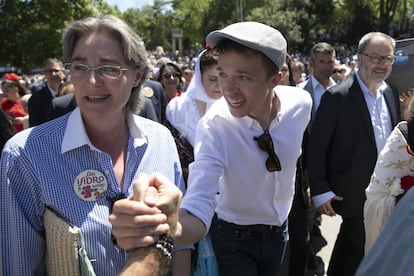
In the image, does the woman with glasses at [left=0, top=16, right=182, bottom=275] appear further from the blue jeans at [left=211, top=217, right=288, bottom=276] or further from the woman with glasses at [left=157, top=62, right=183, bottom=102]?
the woman with glasses at [left=157, top=62, right=183, bottom=102]

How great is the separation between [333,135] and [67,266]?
243 centimetres

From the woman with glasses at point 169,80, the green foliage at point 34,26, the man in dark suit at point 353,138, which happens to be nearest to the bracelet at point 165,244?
the man in dark suit at point 353,138

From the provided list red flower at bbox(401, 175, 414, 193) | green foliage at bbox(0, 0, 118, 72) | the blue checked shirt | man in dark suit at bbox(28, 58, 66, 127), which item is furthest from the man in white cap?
green foliage at bbox(0, 0, 118, 72)

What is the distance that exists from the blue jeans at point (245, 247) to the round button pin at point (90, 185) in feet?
3.18

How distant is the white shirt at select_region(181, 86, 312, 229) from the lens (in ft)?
7.13

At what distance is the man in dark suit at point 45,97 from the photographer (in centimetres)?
496

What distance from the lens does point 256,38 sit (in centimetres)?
201

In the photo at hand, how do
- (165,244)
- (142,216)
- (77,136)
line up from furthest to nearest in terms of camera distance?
(77,136)
(165,244)
(142,216)

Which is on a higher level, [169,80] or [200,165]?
[200,165]

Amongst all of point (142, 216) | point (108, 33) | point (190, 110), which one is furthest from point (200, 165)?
point (190, 110)

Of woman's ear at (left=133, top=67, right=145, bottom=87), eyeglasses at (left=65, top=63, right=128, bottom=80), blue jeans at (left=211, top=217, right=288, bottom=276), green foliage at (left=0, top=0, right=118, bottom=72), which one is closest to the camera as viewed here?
eyeglasses at (left=65, top=63, right=128, bottom=80)

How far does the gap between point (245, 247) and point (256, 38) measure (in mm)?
1139

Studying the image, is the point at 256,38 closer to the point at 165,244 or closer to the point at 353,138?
the point at 165,244

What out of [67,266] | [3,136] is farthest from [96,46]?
[3,136]
